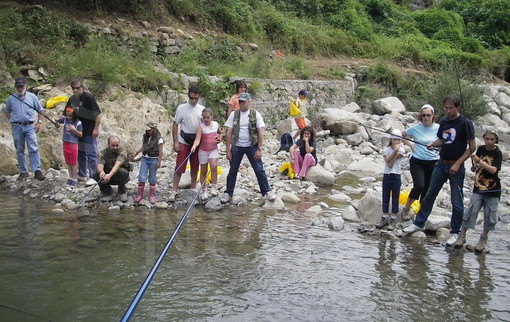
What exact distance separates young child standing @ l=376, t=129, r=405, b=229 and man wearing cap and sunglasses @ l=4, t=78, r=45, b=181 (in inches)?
229

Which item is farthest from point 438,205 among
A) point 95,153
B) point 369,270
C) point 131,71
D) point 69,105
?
point 131,71

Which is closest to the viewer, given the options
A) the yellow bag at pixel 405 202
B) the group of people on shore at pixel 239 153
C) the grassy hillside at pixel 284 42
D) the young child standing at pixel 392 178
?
the group of people on shore at pixel 239 153

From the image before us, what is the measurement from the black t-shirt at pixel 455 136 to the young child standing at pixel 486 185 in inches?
7.8

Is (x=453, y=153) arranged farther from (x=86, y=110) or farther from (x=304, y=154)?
(x=86, y=110)

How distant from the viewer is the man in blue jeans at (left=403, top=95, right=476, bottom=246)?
5996 millimetres

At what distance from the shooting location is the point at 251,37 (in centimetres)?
2030

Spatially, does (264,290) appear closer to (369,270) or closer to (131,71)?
(369,270)

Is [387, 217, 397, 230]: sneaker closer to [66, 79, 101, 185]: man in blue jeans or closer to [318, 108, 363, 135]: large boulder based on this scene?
[66, 79, 101, 185]: man in blue jeans

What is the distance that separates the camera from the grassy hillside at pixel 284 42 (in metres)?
12.5

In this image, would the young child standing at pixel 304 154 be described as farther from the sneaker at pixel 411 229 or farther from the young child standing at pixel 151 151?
the sneaker at pixel 411 229

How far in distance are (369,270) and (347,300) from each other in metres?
0.94

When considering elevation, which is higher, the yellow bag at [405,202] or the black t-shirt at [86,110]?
the black t-shirt at [86,110]

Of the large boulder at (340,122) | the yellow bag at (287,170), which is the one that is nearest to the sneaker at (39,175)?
the yellow bag at (287,170)

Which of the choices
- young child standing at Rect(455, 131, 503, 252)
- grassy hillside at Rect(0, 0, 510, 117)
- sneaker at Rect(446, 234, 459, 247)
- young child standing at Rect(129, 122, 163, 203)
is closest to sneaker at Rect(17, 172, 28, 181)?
young child standing at Rect(129, 122, 163, 203)
